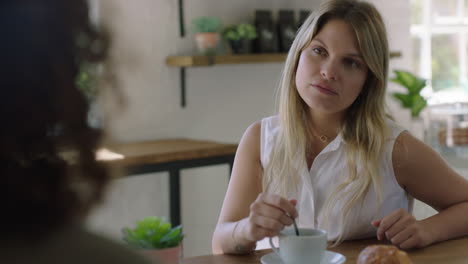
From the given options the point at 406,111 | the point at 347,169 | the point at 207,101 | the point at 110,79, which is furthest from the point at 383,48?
the point at 406,111

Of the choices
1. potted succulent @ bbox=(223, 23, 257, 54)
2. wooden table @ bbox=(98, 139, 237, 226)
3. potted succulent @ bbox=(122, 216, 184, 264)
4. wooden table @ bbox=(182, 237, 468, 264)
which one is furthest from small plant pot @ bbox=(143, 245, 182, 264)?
potted succulent @ bbox=(223, 23, 257, 54)

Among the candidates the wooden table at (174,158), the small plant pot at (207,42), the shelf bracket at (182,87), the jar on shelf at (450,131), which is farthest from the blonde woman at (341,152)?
the jar on shelf at (450,131)

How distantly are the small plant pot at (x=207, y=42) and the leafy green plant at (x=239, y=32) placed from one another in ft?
0.51

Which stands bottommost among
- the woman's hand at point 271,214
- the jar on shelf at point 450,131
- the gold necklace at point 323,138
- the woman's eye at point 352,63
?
the jar on shelf at point 450,131

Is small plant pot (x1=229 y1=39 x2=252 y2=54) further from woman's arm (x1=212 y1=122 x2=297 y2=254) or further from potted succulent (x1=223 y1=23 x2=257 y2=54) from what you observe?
woman's arm (x1=212 y1=122 x2=297 y2=254)

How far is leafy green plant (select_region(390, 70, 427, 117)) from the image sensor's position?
4.78 m

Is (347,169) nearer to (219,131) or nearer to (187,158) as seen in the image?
(187,158)

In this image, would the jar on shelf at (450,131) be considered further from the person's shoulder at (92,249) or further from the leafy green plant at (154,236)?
the person's shoulder at (92,249)

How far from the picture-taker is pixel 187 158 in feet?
10.2

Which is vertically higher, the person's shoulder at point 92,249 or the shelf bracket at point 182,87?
the person's shoulder at point 92,249

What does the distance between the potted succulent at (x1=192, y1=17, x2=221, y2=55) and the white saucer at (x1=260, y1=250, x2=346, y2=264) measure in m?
2.44

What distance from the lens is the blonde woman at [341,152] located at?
5.21ft

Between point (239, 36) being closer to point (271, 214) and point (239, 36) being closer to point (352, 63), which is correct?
point (352, 63)

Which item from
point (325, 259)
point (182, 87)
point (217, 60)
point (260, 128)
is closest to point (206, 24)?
point (217, 60)
